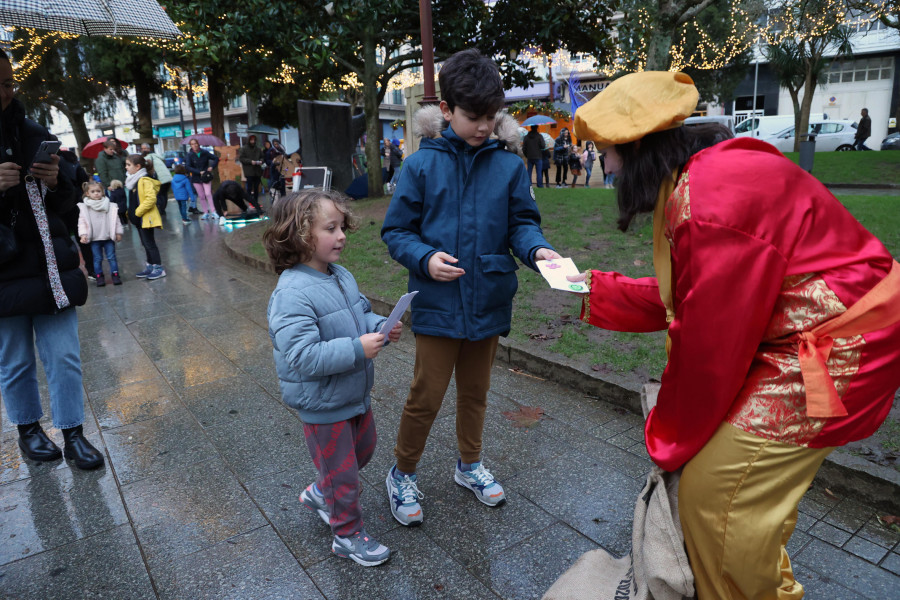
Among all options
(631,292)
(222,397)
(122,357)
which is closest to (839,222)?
(631,292)

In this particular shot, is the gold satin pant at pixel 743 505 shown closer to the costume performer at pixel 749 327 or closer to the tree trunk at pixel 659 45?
the costume performer at pixel 749 327

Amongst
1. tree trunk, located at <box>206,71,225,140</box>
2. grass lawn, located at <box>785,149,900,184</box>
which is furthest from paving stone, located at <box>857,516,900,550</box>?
tree trunk, located at <box>206,71,225,140</box>

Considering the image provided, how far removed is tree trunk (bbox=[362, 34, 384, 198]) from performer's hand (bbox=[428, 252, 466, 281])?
38.4 ft

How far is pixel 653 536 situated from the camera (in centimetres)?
175

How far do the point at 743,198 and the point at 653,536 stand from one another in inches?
36.8

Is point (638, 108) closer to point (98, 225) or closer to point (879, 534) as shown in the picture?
point (879, 534)

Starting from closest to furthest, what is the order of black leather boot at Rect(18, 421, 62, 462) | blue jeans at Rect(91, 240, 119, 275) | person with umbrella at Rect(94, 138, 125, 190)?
black leather boot at Rect(18, 421, 62, 462) → blue jeans at Rect(91, 240, 119, 275) → person with umbrella at Rect(94, 138, 125, 190)

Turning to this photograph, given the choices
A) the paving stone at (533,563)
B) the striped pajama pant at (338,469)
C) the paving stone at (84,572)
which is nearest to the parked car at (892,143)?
the paving stone at (533,563)

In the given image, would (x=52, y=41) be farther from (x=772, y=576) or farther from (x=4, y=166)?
(x=772, y=576)

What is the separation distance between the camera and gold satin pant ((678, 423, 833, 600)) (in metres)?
1.60

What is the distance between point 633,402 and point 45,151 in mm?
3533

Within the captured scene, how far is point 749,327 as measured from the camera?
4.96ft

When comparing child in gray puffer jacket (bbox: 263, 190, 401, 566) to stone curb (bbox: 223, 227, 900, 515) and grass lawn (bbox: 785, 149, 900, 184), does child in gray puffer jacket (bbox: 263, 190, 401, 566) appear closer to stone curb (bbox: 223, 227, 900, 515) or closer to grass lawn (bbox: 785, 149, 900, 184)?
stone curb (bbox: 223, 227, 900, 515)

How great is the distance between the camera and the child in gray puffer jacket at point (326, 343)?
2322 millimetres
